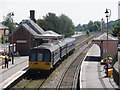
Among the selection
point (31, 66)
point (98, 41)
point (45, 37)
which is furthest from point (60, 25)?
point (31, 66)

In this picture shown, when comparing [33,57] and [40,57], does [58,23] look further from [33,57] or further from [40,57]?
[40,57]

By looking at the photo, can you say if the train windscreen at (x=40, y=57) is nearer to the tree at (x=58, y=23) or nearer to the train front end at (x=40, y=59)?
the train front end at (x=40, y=59)

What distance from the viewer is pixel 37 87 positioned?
67.7 feet

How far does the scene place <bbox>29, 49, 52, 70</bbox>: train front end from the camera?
25000mm

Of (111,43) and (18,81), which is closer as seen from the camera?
(18,81)

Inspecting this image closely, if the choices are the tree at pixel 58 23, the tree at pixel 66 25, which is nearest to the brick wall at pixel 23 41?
the tree at pixel 58 23

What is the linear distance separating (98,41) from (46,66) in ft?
43.2

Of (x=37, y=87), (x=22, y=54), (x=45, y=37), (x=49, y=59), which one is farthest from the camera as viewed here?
(x=45, y=37)

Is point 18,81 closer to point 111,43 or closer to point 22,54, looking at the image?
point 111,43

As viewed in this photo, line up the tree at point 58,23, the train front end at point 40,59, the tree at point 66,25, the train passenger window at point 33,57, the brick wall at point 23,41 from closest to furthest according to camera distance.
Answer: the train front end at point 40,59
the train passenger window at point 33,57
the brick wall at point 23,41
the tree at point 58,23
the tree at point 66,25

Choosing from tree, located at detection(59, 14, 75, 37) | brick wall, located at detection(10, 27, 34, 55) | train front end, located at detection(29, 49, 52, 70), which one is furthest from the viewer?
tree, located at detection(59, 14, 75, 37)

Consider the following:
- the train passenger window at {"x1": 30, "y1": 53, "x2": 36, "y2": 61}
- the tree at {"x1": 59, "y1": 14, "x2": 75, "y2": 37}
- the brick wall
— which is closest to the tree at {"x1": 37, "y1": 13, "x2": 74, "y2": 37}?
the tree at {"x1": 59, "y1": 14, "x2": 75, "y2": 37}

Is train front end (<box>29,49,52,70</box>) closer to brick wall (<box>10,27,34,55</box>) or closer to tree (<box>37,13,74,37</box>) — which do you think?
brick wall (<box>10,27,34,55</box>)

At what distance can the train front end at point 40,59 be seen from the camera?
82.0 ft
